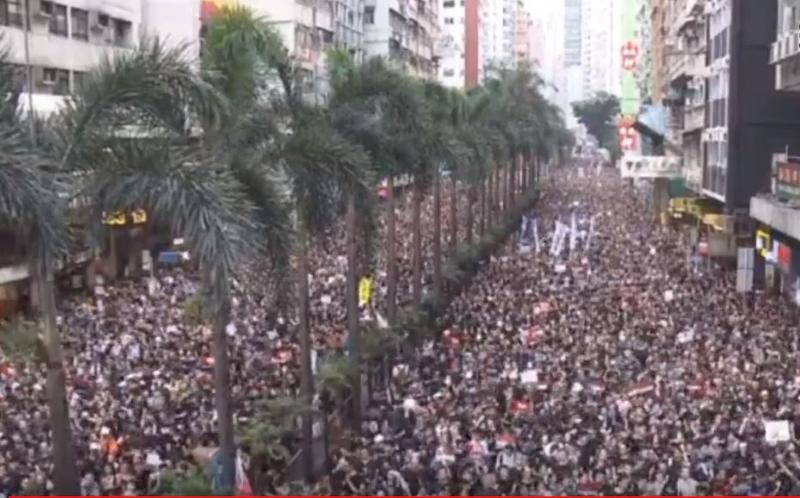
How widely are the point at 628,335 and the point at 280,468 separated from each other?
11.0 m

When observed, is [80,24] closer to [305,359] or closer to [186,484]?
[305,359]

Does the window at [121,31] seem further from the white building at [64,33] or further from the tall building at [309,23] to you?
the tall building at [309,23]

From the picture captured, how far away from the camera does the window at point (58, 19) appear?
121 feet

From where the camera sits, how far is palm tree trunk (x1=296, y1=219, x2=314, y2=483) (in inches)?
739

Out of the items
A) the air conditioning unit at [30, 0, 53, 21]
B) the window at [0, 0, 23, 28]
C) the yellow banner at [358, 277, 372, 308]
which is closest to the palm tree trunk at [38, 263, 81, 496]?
the yellow banner at [358, 277, 372, 308]

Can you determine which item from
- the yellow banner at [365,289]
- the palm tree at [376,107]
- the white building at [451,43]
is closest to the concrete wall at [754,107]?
the yellow banner at [365,289]

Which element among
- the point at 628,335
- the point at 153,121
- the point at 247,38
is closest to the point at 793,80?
the point at 628,335

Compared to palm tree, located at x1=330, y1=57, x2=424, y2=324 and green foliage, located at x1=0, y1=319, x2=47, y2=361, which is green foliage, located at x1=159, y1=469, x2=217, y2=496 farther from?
palm tree, located at x1=330, y1=57, x2=424, y2=324

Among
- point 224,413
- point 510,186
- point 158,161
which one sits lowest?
point 510,186

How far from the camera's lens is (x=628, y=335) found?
2720 centimetres

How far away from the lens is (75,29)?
38.7 metres

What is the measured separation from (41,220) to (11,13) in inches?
890

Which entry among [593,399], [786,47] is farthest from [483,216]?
[593,399]

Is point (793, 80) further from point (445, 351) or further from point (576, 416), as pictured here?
point (576, 416)
